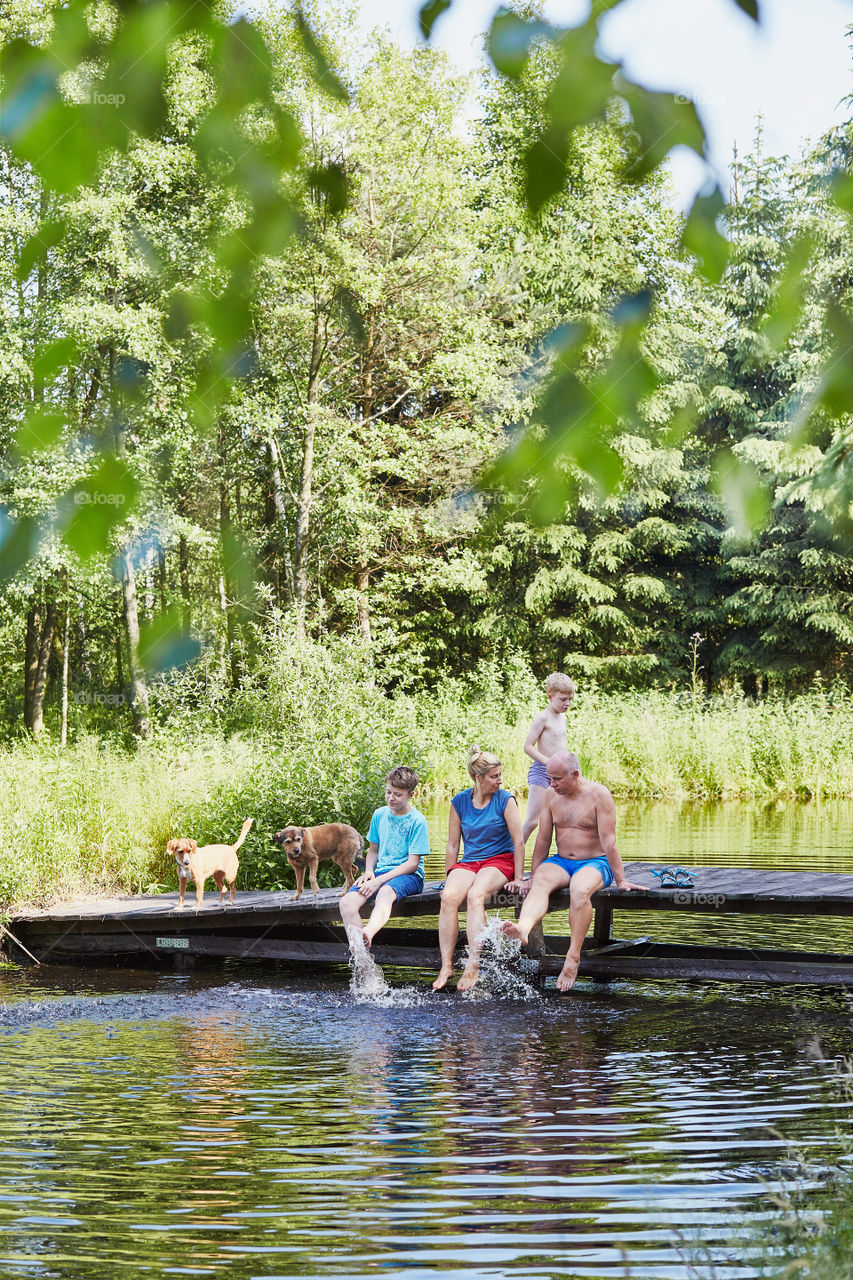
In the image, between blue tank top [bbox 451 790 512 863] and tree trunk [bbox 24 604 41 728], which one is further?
tree trunk [bbox 24 604 41 728]

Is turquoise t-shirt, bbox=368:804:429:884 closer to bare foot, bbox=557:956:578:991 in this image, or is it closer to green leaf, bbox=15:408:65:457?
bare foot, bbox=557:956:578:991

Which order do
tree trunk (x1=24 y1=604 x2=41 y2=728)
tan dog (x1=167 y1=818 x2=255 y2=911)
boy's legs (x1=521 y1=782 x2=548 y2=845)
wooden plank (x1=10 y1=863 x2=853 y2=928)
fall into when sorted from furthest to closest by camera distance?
tree trunk (x1=24 y1=604 x2=41 y2=728)
tan dog (x1=167 y1=818 x2=255 y2=911)
boy's legs (x1=521 y1=782 x2=548 y2=845)
wooden plank (x1=10 y1=863 x2=853 y2=928)

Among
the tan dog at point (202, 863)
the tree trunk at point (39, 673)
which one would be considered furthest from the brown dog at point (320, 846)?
the tree trunk at point (39, 673)

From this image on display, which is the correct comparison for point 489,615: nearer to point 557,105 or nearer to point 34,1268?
point 34,1268

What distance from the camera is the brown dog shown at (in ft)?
33.5

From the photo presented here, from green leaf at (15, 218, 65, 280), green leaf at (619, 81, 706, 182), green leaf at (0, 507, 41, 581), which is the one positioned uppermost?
green leaf at (619, 81, 706, 182)

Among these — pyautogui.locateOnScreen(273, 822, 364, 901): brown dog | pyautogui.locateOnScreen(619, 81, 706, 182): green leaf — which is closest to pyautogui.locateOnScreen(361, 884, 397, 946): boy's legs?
pyautogui.locateOnScreen(273, 822, 364, 901): brown dog

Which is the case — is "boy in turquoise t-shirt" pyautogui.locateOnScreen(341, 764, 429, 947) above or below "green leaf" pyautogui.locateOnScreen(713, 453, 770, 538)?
below

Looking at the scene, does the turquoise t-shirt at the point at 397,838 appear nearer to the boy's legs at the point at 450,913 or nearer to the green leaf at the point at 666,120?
the boy's legs at the point at 450,913

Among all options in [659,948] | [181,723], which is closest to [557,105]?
[659,948]

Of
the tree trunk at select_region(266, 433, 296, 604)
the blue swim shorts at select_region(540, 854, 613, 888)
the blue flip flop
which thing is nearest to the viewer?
the blue swim shorts at select_region(540, 854, 613, 888)

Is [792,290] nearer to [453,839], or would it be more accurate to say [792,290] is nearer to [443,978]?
[453,839]

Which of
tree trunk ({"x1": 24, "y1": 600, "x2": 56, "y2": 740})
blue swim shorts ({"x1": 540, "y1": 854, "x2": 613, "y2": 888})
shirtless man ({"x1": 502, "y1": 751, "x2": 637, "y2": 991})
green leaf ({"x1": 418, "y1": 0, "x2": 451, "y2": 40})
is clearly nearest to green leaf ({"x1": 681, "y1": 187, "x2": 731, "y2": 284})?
green leaf ({"x1": 418, "y1": 0, "x2": 451, "y2": 40})

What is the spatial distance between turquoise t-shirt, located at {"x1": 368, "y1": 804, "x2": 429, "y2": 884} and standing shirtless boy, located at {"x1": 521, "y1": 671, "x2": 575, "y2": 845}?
0.74 meters
